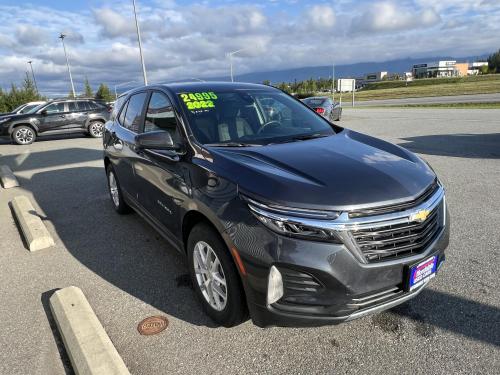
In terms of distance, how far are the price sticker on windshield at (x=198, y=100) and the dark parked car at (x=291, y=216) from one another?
0.06ft

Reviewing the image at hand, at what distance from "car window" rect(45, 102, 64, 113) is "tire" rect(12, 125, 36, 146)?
1.02 m

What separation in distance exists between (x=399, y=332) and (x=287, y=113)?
226 cm

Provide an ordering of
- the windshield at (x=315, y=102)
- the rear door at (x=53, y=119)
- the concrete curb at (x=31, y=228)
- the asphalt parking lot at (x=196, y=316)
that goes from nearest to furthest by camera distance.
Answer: the asphalt parking lot at (x=196, y=316), the concrete curb at (x=31, y=228), the rear door at (x=53, y=119), the windshield at (x=315, y=102)

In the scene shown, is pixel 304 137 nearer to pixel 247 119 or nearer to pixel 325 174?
pixel 247 119

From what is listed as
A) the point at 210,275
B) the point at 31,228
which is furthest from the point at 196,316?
the point at 31,228

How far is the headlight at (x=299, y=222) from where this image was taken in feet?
7.20

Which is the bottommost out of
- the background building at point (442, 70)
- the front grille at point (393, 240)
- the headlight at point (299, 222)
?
the background building at point (442, 70)

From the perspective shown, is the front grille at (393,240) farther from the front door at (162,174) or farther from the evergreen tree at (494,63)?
the evergreen tree at (494,63)

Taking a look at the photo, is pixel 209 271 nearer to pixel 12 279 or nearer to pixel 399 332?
pixel 399 332

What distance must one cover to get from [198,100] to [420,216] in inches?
85.0

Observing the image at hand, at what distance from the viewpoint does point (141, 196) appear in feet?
13.9

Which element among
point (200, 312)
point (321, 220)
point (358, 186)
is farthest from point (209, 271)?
point (358, 186)

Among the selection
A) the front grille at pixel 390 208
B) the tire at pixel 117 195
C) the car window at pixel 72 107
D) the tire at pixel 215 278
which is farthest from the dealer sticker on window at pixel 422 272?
the car window at pixel 72 107

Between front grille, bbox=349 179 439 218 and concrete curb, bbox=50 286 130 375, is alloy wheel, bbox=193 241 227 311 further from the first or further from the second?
front grille, bbox=349 179 439 218
